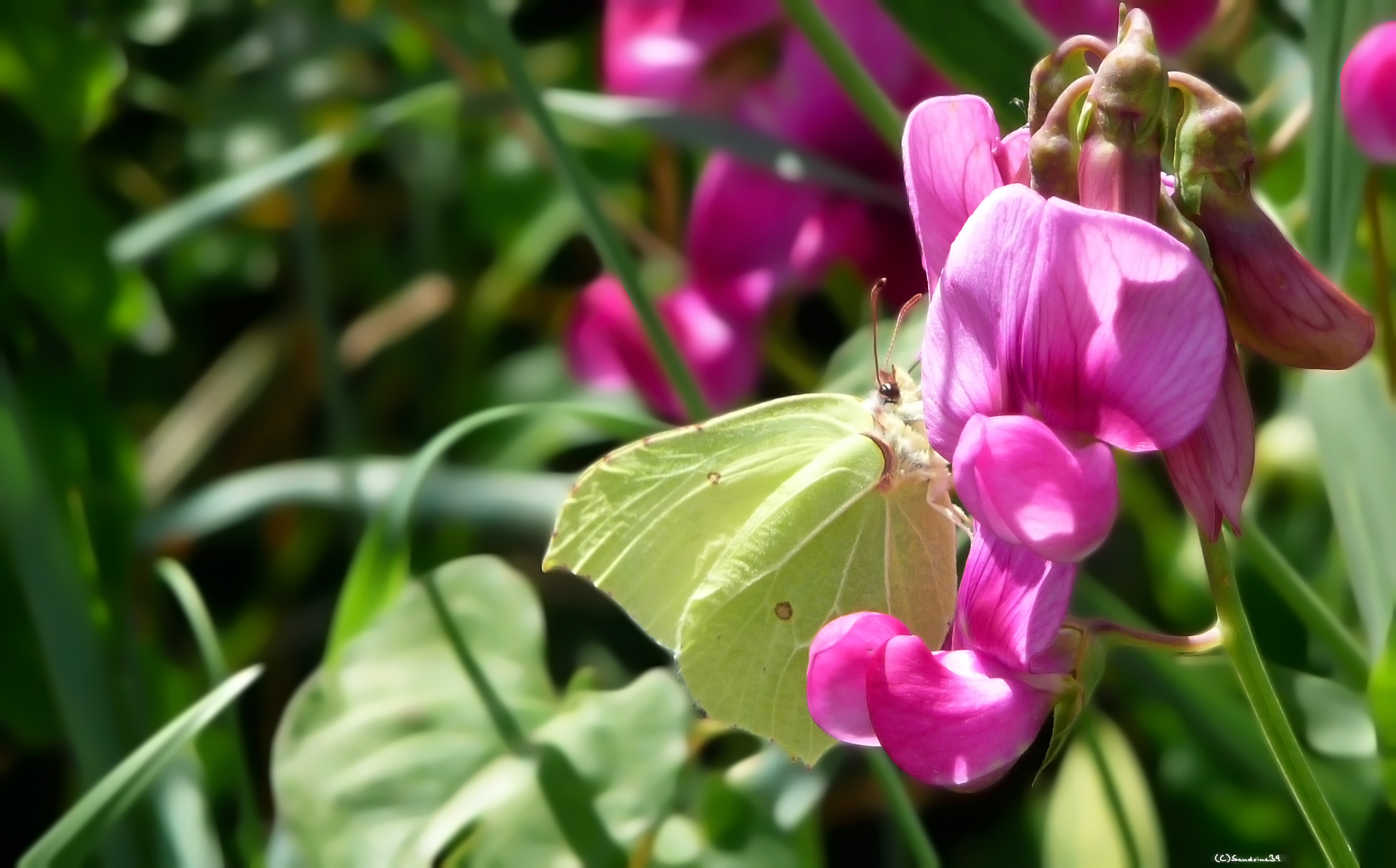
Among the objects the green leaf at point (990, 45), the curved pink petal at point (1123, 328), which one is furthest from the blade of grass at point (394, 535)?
the curved pink petal at point (1123, 328)

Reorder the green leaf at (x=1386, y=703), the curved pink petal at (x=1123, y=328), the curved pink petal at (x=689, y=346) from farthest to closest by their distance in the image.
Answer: the curved pink petal at (x=689, y=346) < the green leaf at (x=1386, y=703) < the curved pink petal at (x=1123, y=328)

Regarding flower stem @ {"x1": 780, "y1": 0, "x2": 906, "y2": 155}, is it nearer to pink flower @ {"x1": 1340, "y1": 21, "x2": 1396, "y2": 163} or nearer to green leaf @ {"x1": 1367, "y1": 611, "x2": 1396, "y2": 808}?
pink flower @ {"x1": 1340, "y1": 21, "x2": 1396, "y2": 163}

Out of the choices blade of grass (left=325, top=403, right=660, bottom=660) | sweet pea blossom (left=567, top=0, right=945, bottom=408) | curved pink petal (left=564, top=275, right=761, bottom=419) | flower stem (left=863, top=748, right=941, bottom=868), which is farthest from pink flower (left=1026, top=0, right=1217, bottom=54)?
flower stem (left=863, top=748, right=941, bottom=868)

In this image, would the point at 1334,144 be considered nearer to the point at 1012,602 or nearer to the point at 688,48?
the point at 1012,602

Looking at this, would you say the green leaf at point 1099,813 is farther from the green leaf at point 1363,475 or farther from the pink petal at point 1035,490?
the pink petal at point 1035,490

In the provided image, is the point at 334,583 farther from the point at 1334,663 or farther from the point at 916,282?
the point at 1334,663

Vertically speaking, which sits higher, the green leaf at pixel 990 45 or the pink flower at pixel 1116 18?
the green leaf at pixel 990 45

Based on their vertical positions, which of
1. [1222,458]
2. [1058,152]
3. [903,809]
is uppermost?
[1058,152]

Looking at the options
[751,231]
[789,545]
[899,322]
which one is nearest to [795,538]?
[789,545]
